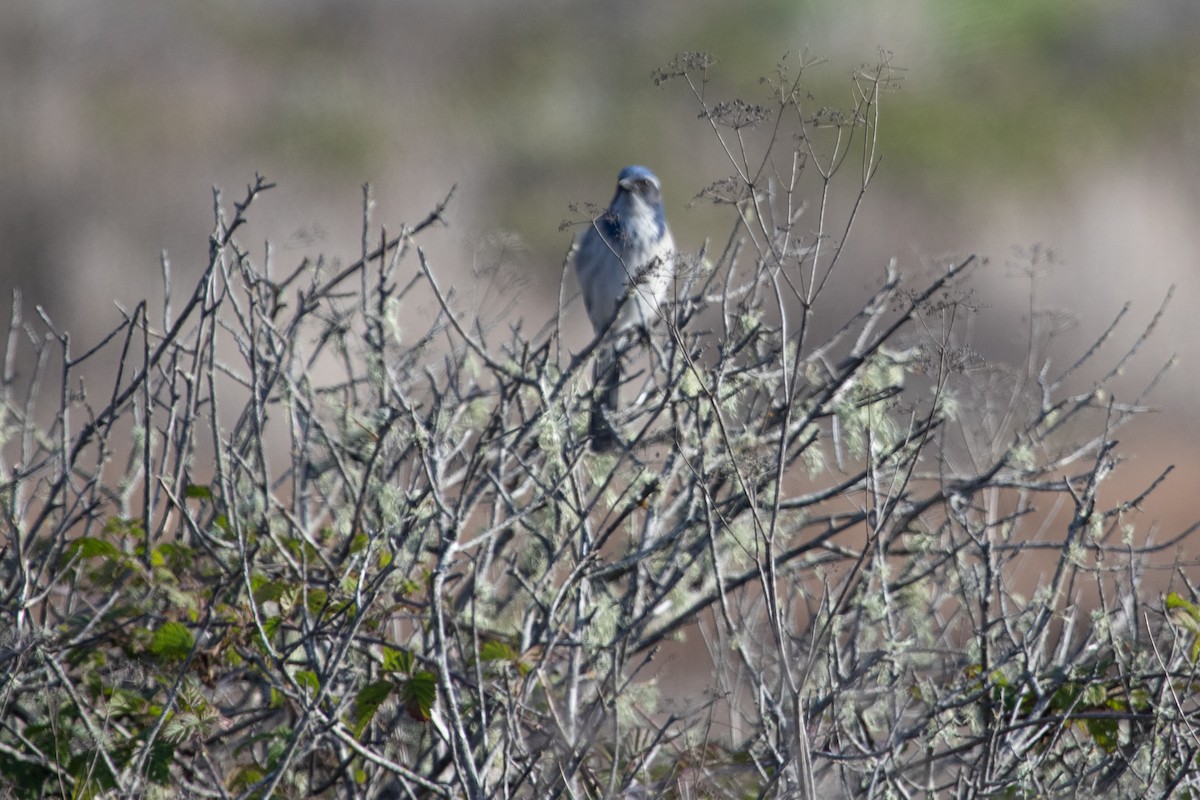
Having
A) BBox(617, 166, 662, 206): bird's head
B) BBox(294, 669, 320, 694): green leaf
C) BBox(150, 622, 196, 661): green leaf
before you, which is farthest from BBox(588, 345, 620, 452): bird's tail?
BBox(617, 166, 662, 206): bird's head

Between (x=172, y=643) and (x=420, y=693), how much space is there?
1.85 ft

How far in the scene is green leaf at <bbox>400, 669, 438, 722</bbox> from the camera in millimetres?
2576

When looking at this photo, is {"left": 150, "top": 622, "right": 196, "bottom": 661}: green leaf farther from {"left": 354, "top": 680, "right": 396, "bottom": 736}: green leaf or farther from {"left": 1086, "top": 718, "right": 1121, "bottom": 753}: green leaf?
{"left": 1086, "top": 718, "right": 1121, "bottom": 753}: green leaf

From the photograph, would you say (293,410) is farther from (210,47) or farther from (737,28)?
(737,28)

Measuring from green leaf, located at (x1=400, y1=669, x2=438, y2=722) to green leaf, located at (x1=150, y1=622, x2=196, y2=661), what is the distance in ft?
1.62

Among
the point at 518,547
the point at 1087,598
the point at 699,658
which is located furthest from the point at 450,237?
the point at 518,547

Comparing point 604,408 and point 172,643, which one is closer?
point 172,643

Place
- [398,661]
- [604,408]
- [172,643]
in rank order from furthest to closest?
[604,408] < [172,643] < [398,661]

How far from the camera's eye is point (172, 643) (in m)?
2.79

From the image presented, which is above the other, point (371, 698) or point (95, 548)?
point (95, 548)

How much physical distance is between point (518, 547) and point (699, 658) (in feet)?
12.2

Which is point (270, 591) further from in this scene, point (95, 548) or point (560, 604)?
point (560, 604)

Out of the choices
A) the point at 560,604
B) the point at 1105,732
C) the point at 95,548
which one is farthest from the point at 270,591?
the point at 1105,732

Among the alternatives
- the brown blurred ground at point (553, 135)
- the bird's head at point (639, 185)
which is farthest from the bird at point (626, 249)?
the brown blurred ground at point (553, 135)
